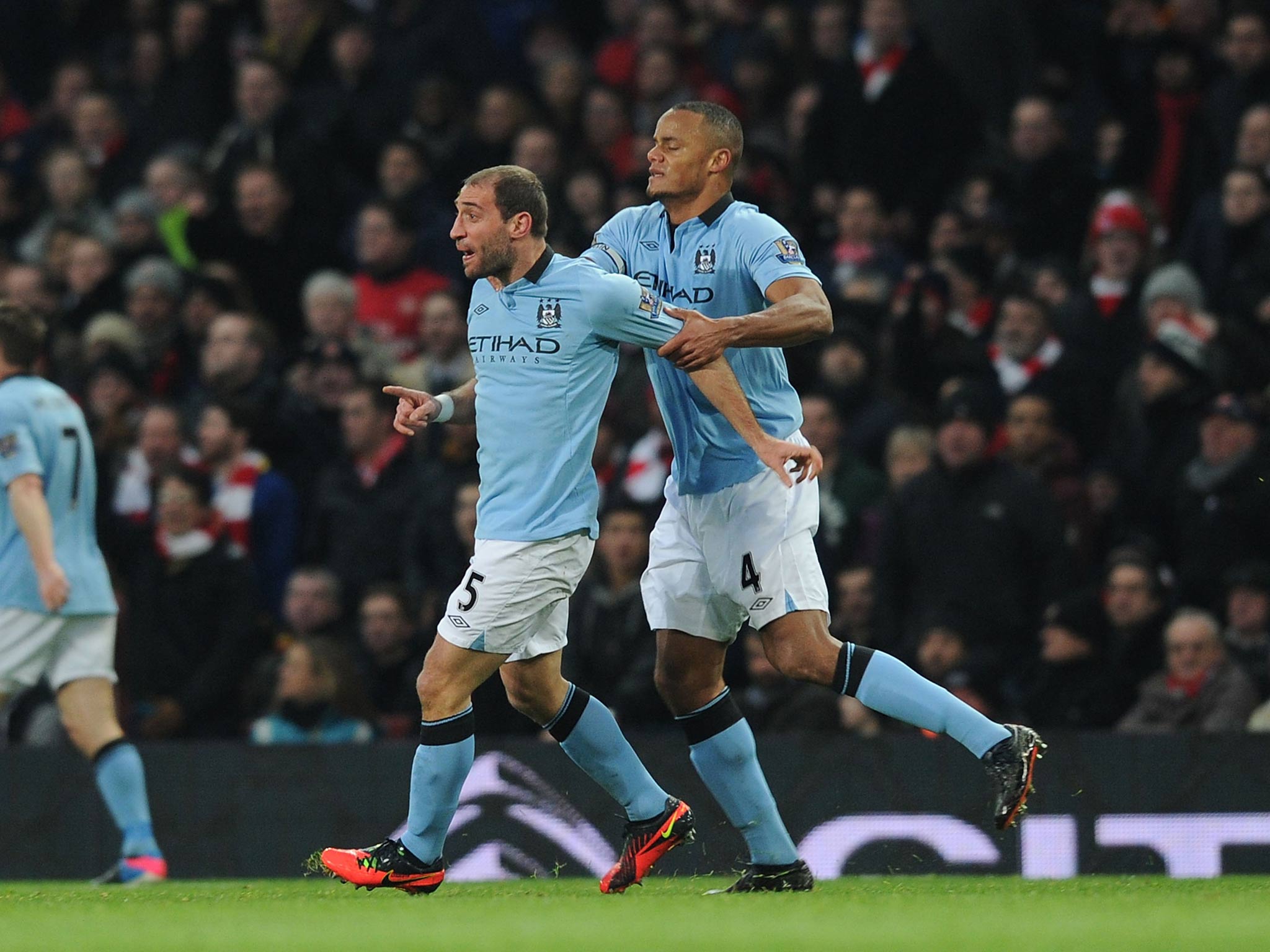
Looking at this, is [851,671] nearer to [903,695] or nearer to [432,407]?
[903,695]

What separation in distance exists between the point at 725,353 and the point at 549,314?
59cm

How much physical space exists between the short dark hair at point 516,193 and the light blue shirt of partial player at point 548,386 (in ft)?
0.55

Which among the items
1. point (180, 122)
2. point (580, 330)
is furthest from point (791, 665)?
point (180, 122)

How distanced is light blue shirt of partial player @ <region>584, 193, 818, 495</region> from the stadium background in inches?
105

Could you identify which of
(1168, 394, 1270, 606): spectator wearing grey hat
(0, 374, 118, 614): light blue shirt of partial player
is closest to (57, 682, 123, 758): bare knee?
(0, 374, 118, 614): light blue shirt of partial player

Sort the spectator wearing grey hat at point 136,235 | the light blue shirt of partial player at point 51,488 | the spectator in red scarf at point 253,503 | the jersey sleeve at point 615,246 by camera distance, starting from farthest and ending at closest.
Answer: the spectator wearing grey hat at point 136,235, the spectator in red scarf at point 253,503, the light blue shirt of partial player at point 51,488, the jersey sleeve at point 615,246

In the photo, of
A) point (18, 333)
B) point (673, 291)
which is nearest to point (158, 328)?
point (18, 333)

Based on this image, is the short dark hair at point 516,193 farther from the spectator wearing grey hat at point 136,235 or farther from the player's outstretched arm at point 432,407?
the spectator wearing grey hat at point 136,235

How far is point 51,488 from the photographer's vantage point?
8.38 metres

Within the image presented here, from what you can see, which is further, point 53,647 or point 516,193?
point 53,647

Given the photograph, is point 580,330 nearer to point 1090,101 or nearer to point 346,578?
point 346,578

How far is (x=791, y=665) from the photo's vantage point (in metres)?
6.96

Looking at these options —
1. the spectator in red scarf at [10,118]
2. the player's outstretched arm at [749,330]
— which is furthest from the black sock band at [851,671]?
the spectator in red scarf at [10,118]

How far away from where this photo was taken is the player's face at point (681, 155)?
714cm
